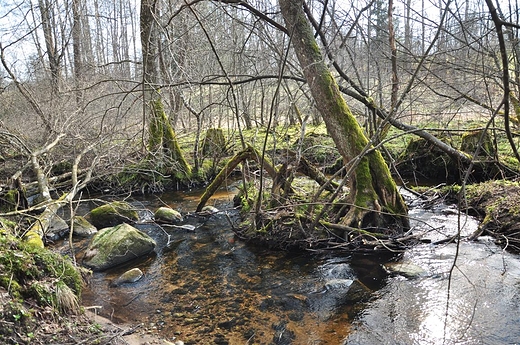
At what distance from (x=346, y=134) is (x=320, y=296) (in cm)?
290

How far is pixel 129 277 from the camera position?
19.6 ft

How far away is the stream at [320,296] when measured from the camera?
172 inches

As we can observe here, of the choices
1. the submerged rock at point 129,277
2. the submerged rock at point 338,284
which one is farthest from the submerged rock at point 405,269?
the submerged rock at point 129,277

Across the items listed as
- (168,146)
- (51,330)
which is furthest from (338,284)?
(168,146)

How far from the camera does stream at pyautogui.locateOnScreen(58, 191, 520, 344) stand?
4.37 m

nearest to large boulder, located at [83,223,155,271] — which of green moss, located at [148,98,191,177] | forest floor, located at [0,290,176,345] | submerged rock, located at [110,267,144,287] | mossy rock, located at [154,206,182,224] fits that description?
submerged rock, located at [110,267,144,287]

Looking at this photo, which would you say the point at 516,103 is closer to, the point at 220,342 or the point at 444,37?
the point at 444,37

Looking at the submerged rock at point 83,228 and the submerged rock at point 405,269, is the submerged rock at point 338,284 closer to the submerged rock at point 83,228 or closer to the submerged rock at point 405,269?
the submerged rock at point 405,269

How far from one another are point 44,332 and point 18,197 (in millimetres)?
6042

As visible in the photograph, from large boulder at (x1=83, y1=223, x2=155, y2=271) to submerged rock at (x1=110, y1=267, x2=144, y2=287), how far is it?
58 cm

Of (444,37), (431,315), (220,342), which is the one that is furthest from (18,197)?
(444,37)

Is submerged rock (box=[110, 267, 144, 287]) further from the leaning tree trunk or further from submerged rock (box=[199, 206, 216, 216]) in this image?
the leaning tree trunk

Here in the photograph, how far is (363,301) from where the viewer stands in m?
5.05

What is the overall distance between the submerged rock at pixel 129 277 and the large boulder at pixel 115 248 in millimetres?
583
